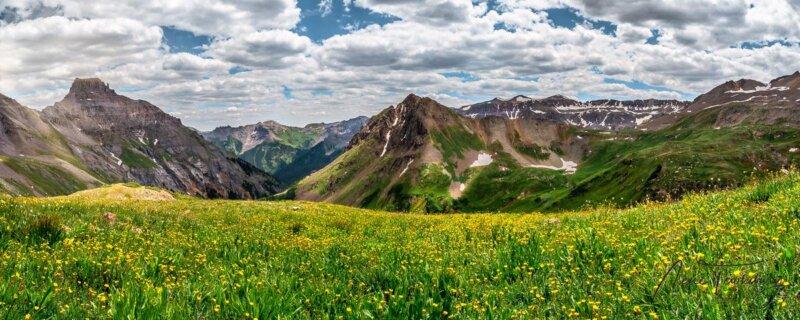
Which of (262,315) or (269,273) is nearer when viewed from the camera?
(262,315)

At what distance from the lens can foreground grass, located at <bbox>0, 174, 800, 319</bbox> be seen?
657 centimetres

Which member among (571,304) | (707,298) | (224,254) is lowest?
(224,254)

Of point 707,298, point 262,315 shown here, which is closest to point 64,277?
point 262,315

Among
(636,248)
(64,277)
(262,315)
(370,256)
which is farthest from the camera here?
(370,256)

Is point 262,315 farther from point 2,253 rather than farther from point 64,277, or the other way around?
point 2,253

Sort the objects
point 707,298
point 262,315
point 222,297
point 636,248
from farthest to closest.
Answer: point 636,248 → point 222,297 → point 262,315 → point 707,298

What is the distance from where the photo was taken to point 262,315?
6996 mm

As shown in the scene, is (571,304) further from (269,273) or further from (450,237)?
(450,237)

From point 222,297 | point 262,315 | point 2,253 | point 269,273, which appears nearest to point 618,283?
point 262,315

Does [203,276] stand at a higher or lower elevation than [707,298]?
lower

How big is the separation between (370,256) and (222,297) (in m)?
5.05

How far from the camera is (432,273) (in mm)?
9141

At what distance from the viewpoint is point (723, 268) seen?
702 centimetres

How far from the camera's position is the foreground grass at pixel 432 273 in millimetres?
6574
